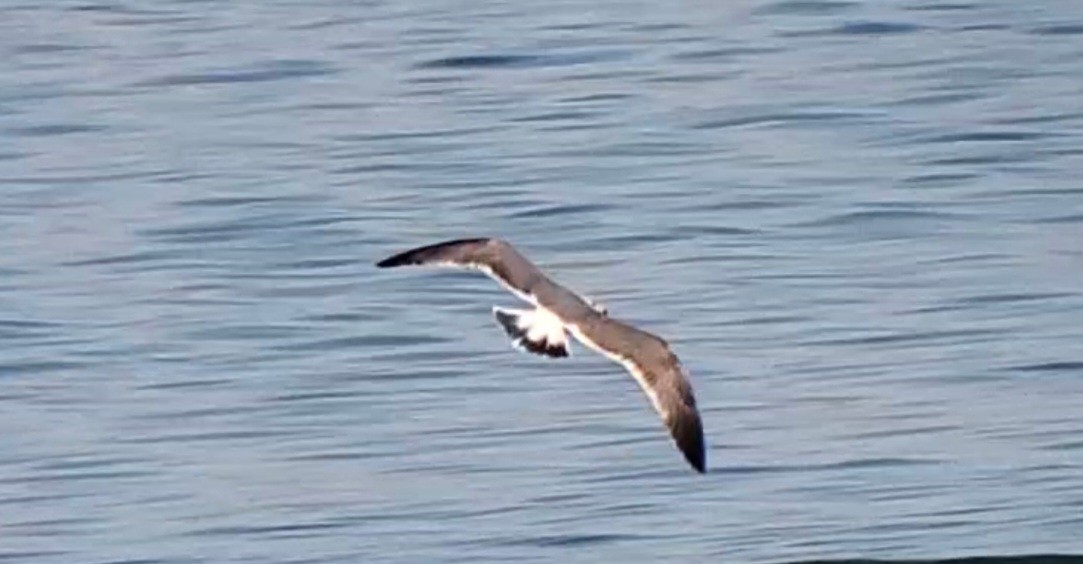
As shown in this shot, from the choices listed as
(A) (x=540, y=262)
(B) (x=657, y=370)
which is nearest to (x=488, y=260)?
(B) (x=657, y=370)

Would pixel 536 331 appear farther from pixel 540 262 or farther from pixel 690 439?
pixel 540 262

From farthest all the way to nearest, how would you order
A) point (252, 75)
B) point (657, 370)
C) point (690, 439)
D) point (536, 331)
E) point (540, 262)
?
1. point (252, 75)
2. point (540, 262)
3. point (690, 439)
4. point (657, 370)
5. point (536, 331)

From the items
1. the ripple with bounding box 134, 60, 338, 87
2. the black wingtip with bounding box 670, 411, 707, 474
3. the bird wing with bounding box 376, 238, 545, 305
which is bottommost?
the ripple with bounding box 134, 60, 338, 87

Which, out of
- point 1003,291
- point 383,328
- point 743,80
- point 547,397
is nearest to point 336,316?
point 383,328

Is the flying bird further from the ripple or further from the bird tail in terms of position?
the ripple

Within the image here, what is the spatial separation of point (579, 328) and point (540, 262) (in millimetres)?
5190

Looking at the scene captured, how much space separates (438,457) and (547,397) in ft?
2.54

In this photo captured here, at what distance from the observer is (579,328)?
7.86 meters

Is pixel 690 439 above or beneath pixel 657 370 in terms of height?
beneath

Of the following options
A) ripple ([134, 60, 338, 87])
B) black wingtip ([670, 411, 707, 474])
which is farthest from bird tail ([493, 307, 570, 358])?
ripple ([134, 60, 338, 87])

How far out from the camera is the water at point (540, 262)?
9.98 metres


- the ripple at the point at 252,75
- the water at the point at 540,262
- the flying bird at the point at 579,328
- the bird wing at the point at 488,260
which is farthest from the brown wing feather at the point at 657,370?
the ripple at the point at 252,75

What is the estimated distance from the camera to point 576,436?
10.7 m

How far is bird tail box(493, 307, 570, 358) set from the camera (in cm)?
764
